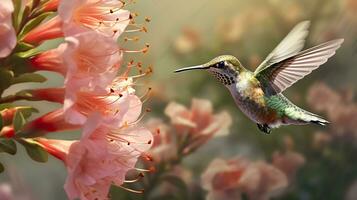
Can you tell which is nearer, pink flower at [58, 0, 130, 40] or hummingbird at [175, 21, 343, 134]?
pink flower at [58, 0, 130, 40]

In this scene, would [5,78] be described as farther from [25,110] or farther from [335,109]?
[335,109]

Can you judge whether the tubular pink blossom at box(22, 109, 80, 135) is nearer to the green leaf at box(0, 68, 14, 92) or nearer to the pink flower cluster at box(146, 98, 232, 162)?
the green leaf at box(0, 68, 14, 92)

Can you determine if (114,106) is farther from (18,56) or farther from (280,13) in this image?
(280,13)

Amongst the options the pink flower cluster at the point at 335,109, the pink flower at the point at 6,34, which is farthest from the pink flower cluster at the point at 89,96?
the pink flower cluster at the point at 335,109

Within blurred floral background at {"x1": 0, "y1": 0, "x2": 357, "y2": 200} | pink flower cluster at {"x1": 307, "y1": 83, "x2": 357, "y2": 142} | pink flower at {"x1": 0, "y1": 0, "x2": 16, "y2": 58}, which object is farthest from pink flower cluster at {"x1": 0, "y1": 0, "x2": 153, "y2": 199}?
pink flower cluster at {"x1": 307, "y1": 83, "x2": 357, "y2": 142}

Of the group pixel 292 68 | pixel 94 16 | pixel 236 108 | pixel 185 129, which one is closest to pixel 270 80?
pixel 292 68

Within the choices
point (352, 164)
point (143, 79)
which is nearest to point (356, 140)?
point (352, 164)

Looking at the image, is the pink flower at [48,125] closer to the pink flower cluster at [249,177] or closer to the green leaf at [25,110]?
the green leaf at [25,110]
